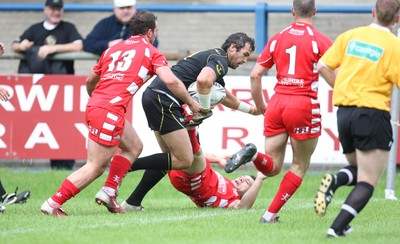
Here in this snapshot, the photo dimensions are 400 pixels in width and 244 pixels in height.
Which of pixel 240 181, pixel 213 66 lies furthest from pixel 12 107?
pixel 213 66

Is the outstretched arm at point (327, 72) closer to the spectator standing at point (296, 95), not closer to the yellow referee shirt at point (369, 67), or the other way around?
the yellow referee shirt at point (369, 67)

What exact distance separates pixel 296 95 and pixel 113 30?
6.47 metres

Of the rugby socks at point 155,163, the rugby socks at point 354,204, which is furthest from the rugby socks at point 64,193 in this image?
the rugby socks at point 354,204

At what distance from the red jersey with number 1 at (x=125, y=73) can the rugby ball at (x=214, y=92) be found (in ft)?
2.02

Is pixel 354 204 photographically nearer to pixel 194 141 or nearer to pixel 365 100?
pixel 365 100

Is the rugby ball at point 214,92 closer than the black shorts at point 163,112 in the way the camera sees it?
No

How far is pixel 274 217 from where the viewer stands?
9.81 metres

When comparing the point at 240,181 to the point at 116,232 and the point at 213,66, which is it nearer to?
the point at 213,66

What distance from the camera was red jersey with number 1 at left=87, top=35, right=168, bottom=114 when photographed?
10305 mm

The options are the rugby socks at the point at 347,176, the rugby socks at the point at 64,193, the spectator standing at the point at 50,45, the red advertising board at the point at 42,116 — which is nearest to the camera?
the rugby socks at the point at 347,176

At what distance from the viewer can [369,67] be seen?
8.59 meters

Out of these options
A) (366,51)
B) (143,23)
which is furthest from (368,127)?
(143,23)

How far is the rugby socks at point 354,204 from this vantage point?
27.9 feet

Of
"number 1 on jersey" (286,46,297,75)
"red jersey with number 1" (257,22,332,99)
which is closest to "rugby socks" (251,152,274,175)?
"red jersey with number 1" (257,22,332,99)
